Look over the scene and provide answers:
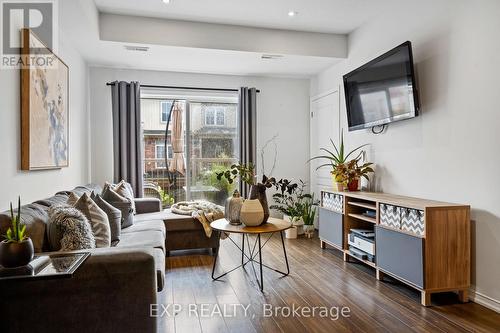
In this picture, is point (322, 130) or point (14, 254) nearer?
point (14, 254)

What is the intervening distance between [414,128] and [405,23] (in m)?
1.08

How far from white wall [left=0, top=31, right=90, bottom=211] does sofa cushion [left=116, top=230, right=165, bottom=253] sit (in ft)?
2.50

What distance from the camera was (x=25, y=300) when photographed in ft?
5.06

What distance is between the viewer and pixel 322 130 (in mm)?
5047

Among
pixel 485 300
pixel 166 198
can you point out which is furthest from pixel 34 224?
pixel 166 198

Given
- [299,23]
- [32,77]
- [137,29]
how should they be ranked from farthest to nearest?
[299,23]
[137,29]
[32,77]

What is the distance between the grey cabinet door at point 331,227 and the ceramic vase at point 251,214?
1.26 meters

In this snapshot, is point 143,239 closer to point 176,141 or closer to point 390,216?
point 390,216

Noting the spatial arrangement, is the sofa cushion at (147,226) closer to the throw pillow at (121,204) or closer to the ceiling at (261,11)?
the throw pillow at (121,204)

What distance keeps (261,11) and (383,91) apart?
5.13 feet

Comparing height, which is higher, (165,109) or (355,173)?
(165,109)

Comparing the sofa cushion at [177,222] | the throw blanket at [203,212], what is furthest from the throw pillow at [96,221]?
the throw blanket at [203,212]

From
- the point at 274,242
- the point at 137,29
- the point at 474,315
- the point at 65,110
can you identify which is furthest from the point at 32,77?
the point at 474,315

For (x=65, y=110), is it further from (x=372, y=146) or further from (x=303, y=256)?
(x=372, y=146)
